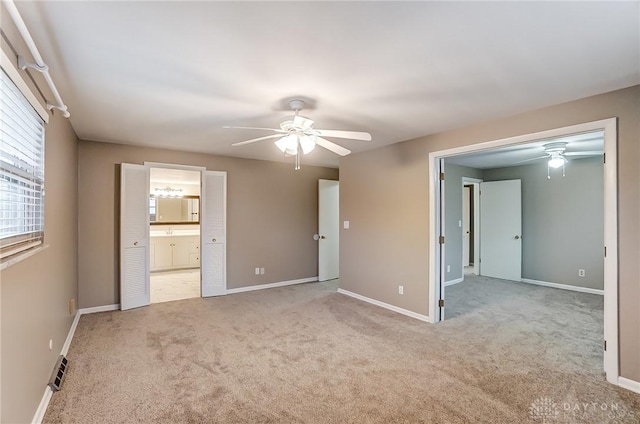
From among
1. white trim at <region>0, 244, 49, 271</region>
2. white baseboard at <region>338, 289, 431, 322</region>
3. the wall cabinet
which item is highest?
white trim at <region>0, 244, 49, 271</region>

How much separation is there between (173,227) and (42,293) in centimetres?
568

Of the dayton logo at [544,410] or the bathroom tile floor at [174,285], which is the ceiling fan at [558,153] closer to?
the dayton logo at [544,410]

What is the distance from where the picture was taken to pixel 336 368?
269 cm

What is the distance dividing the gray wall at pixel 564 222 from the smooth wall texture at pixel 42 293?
7158 mm

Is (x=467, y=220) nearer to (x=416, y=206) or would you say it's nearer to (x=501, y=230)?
(x=501, y=230)

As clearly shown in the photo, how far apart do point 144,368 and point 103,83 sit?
2356 mm

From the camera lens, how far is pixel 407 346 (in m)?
3.15

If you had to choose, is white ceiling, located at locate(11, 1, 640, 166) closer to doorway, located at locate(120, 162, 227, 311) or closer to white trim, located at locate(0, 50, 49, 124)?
white trim, located at locate(0, 50, 49, 124)

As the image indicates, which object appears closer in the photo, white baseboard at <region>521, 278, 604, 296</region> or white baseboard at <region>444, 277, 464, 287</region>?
white baseboard at <region>521, 278, 604, 296</region>

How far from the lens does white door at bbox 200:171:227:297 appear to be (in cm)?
503

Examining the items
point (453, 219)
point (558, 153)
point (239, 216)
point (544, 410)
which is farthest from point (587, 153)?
point (239, 216)

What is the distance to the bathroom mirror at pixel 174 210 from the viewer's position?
750 cm

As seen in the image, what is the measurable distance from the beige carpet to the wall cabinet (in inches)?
118

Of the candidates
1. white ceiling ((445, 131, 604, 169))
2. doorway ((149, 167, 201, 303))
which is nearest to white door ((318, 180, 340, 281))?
white ceiling ((445, 131, 604, 169))
